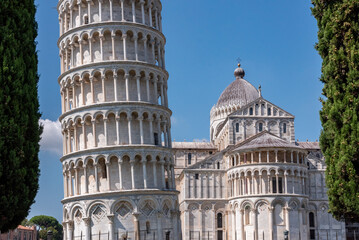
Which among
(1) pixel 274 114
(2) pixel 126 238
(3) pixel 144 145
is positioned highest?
(1) pixel 274 114

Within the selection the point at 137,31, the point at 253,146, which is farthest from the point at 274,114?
the point at 137,31

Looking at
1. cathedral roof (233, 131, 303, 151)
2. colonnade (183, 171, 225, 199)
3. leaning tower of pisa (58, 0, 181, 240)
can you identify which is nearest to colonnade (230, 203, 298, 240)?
colonnade (183, 171, 225, 199)

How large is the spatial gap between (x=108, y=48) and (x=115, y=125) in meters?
6.16

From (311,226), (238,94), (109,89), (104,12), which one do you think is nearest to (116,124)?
(109,89)

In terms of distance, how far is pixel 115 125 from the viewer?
38594 millimetres

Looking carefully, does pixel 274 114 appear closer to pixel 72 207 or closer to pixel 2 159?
pixel 72 207

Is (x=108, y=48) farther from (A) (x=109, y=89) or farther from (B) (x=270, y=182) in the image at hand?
(B) (x=270, y=182)

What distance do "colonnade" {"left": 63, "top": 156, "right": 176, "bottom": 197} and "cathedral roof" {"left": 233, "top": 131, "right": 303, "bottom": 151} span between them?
20.6m

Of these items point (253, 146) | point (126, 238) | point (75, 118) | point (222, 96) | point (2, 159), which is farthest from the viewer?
point (222, 96)

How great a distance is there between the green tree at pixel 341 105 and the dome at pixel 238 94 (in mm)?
51518

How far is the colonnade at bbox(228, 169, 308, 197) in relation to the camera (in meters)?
56.6

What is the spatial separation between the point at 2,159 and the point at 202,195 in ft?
136

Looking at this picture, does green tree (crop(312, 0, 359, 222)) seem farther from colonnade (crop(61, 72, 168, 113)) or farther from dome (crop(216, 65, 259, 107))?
dome (crop(216, 65, 259, 107))

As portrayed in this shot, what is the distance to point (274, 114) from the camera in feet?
214
